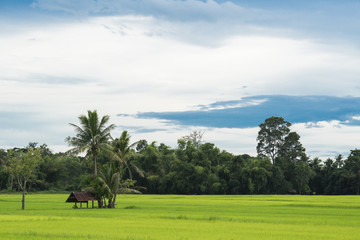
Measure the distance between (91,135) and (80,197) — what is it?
722 cm

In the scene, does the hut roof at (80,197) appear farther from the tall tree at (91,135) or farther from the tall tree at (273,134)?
the tall tree at (273,134)

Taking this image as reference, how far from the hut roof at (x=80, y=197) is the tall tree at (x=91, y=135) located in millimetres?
4301

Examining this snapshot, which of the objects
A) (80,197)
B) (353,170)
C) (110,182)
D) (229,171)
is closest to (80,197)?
(80,197)

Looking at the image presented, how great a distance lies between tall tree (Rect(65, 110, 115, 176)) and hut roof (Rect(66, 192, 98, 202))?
4301 millimetres

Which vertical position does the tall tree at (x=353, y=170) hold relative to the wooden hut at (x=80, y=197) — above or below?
above

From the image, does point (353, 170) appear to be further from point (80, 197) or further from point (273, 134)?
point (80, 197)

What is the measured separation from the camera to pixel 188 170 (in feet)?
249

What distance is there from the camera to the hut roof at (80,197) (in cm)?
3539

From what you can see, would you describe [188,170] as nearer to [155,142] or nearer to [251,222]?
[155,142]

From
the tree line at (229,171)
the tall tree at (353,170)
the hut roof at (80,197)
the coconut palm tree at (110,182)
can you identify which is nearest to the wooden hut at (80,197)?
the hut roof at (80,197)

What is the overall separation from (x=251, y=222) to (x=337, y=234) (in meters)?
5.76

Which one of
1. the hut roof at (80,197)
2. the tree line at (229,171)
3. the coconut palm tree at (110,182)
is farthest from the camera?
the tree line at (229,171)

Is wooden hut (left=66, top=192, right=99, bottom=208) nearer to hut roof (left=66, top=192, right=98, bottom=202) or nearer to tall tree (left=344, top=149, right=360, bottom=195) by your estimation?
hut roof (left=66, top=192, right=98, bottom=202)

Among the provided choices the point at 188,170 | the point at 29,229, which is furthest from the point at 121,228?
the point at 188,170
